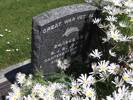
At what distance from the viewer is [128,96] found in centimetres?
265

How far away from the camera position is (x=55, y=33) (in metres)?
4.66

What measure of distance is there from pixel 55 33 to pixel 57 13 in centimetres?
24

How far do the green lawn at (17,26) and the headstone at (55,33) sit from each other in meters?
1.91

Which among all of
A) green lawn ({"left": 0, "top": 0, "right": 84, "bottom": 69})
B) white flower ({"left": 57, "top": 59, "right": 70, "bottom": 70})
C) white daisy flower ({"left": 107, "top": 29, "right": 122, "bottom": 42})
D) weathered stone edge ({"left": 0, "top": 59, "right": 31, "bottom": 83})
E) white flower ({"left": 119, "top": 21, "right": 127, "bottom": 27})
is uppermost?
white daisy flower ({"left": 107, "top": 29, "right": 122, "bottom": 42})

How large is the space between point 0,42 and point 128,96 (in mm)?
4904

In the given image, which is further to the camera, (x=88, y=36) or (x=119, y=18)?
(x=88, y=36)

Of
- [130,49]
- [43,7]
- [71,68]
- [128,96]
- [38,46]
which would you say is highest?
[128,96]

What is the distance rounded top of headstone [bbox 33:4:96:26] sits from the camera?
174 inches

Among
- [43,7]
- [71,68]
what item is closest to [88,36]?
[71,68]

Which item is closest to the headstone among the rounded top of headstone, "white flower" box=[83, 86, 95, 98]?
the rounded top of headstone

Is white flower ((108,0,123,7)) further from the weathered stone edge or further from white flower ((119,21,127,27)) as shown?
the weathered stone edge

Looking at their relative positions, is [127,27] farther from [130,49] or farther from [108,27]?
[130,49]

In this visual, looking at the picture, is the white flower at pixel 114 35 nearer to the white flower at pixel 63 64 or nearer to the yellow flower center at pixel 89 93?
the white flower at pixel 63 64

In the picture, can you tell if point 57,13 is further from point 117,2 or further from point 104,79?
point 104,79
